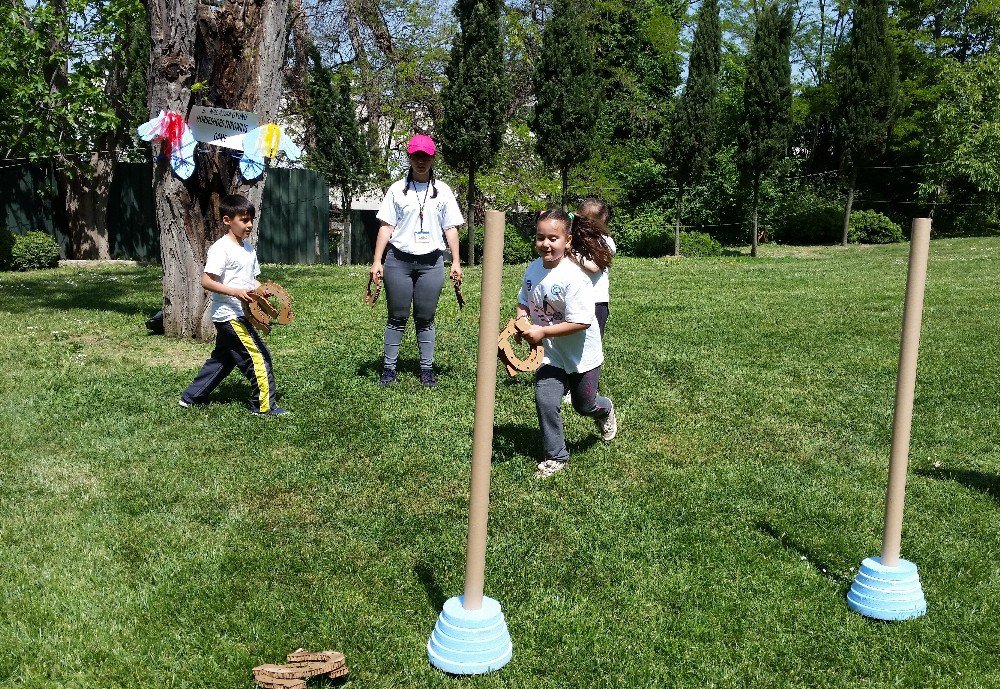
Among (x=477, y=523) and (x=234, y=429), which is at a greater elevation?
(x=477, y=523)

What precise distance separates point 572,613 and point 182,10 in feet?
24.3

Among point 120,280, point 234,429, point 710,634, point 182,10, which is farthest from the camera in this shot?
point 120,280

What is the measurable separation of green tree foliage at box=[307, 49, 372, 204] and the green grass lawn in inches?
583

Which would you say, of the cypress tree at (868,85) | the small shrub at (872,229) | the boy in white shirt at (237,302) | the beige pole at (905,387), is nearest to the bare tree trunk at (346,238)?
the cypress tree at (868,85)

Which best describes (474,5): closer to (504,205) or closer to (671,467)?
(504,205)

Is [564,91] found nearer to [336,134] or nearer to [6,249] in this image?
[336,134]

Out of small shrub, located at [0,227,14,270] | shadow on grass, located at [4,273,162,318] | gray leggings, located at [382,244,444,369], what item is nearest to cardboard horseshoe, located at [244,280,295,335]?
gray leggings, located at [382,244,444,369]

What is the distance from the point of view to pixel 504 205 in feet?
83.7

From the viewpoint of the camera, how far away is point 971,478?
5.12m

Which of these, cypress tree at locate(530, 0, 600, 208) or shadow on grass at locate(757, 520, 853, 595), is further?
cypress tree at locate(530, 0, 600, 208)

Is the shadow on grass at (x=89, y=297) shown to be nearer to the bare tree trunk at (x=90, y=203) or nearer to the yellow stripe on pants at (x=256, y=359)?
the yellow stripe on pants at (x=256, y=359)

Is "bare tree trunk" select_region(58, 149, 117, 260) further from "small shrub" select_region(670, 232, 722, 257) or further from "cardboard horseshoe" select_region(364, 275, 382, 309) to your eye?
"cardboard horseshoe" select_region(364, 275, 382, 309)

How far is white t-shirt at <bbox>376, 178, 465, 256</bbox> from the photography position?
22.2 feet

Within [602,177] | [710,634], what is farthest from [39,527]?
[602,177]
